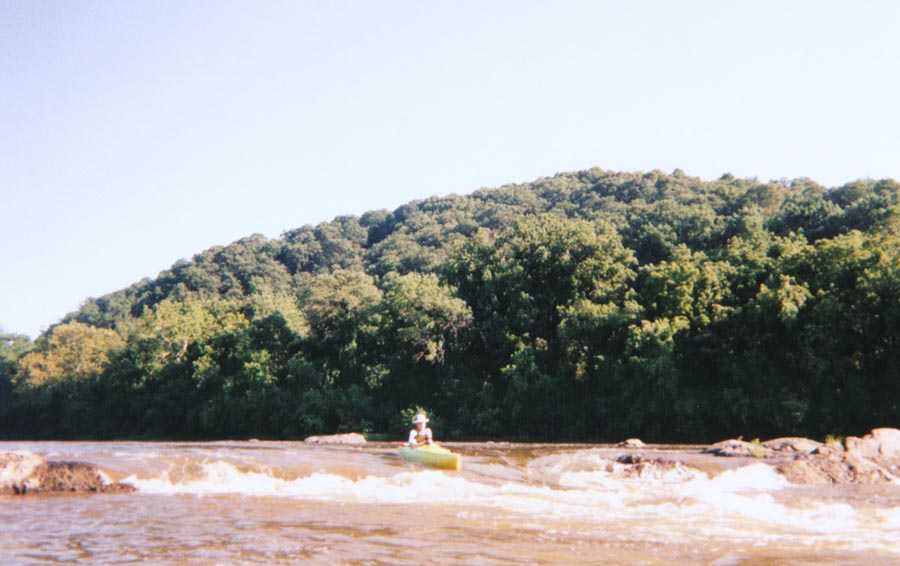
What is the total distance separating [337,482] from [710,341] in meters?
28.0

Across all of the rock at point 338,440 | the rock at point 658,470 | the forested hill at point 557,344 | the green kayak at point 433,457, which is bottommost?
the rock at point 338,440

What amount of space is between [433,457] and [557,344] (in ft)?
87.3

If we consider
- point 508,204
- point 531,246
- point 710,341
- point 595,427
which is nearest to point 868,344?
point 710,341

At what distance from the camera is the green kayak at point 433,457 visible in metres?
21.1

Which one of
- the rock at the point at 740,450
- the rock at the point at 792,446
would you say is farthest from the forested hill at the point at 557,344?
the rock at the point at 740,450

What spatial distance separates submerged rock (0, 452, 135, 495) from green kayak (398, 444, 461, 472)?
28.8 ft

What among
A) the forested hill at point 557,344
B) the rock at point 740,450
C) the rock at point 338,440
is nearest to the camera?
the rock at point 740,450

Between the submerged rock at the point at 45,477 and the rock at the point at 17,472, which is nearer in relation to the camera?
the rock at the point at 17,472

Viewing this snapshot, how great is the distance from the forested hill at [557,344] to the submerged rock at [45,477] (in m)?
28.9

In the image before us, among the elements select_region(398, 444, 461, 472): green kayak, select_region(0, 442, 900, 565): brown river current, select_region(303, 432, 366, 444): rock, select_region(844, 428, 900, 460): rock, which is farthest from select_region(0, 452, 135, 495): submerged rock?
select_region(844, 428, 900, 460): rock

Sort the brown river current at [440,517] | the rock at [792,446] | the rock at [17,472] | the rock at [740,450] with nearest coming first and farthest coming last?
the brown river current at [440,517] < the rock at [17,472] < the rock at [740,450] < the rock at [792,446]

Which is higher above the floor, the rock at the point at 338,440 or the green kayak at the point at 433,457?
the green kayak at the point at 433,457

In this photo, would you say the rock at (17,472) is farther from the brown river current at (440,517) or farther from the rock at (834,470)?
the rock at (834,470)

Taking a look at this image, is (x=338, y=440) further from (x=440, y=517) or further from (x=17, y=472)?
(x=440, y=517)
